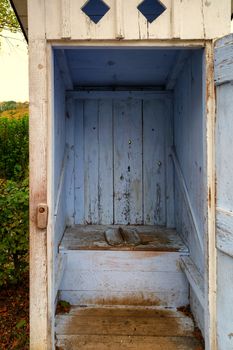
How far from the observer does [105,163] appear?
4.18m

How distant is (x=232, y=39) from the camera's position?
1892 mm

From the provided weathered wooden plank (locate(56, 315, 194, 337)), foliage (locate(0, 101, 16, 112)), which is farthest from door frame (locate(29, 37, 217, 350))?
foliage (locate(0, 101, 16, 112))

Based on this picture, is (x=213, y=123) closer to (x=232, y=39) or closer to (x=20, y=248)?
(x=232, y=39)

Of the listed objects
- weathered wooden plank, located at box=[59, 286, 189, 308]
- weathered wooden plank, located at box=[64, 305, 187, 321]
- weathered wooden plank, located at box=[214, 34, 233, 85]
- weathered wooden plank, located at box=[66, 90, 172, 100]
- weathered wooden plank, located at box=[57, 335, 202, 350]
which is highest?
weathered wooden plank, located at box=[66, 90, 172, 100]

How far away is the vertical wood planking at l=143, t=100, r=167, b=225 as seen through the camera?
13.6 ft

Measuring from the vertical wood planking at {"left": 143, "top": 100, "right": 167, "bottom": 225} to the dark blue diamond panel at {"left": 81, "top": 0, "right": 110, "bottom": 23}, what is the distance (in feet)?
7.02

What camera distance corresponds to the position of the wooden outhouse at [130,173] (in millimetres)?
2043

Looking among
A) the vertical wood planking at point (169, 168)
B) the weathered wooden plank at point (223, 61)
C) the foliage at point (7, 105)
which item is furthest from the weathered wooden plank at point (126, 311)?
the foliage at point (7, 105)

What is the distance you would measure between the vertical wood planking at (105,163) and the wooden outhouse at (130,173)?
0.04 feet

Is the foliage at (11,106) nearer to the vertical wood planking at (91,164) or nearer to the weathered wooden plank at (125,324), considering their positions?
the vertical wood planking at (91,164)

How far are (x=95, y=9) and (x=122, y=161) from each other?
2284 millimetres

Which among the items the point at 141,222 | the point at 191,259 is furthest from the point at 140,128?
the point at 191,259

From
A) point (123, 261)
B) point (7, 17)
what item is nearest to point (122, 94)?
point (123, 261)

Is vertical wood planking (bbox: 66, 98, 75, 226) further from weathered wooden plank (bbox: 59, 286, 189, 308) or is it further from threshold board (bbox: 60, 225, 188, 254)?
weathered wooden plank (bbox: 59, 286, 189, 308)
